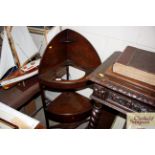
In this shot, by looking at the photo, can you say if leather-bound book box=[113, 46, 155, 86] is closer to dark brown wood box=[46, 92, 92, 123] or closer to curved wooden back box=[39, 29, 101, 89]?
curved wooden back box=[39, 29, 101, 89]

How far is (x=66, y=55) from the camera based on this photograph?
4.18 ft

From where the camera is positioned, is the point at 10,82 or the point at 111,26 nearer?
the point at 111,26

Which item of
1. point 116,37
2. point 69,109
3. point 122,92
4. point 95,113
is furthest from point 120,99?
point 69,109

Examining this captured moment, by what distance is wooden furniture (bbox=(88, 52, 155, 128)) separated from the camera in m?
0.67

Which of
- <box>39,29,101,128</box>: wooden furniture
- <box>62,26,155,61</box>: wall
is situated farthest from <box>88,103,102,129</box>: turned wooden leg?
<box>62,26,155,61</box>: wall

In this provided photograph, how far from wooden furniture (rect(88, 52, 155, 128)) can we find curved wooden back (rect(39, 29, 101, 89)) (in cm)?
35

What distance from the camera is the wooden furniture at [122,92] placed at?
669 mm

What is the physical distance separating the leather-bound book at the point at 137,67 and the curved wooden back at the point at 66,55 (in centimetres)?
38
